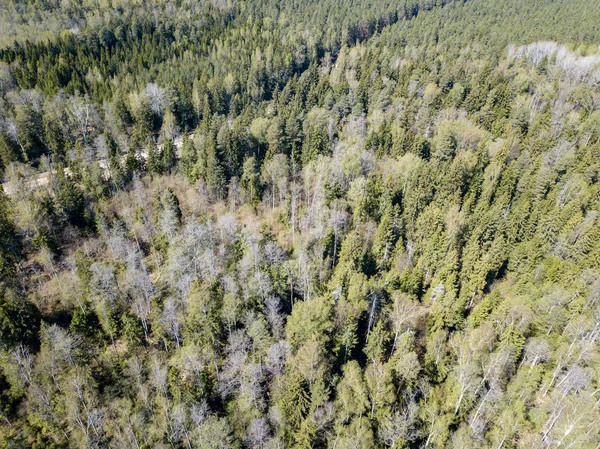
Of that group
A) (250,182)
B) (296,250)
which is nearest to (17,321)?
(296,250)

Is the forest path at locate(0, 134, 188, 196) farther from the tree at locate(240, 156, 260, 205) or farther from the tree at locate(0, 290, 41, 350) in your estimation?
the tree at locate(0, 290, 41, 350)

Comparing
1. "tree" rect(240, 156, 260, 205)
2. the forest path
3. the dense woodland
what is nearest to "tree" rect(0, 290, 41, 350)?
the dense woodland

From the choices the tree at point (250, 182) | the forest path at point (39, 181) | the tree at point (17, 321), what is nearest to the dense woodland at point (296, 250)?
the tree at point (17, 321)

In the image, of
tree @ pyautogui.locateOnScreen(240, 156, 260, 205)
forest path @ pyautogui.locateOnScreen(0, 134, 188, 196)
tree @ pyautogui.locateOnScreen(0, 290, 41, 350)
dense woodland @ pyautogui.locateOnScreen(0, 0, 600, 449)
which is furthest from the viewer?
tree @ pyautogui.locateOnScreen(240, 156, 260, 205)

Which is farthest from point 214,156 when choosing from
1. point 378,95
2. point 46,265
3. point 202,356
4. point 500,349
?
point 500,349

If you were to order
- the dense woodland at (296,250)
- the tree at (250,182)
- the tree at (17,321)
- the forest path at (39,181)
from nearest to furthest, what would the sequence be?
the dense woodland at (296,250) → the tree at (17,321) → the forest path at (39,181) → the tree at (250,182)

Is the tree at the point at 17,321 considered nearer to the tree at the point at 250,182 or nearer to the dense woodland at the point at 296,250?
the dense woodland at the point at 296,250

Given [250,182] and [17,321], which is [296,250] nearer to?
[250,182]

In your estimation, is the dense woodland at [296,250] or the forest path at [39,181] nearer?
the dense woodland at [296,250]
